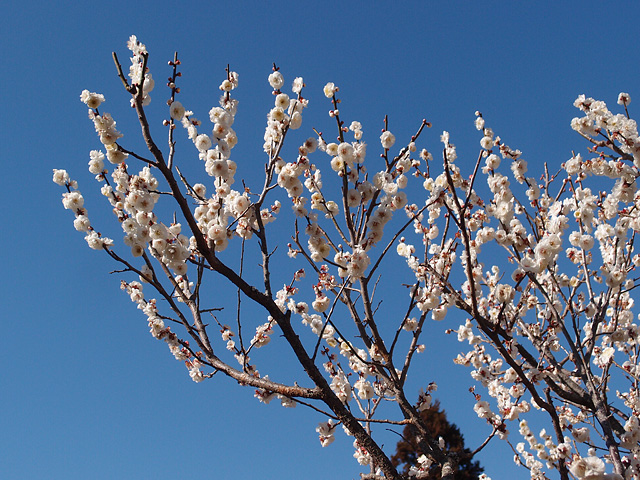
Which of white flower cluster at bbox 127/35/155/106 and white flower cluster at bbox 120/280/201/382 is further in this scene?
white flower cluster at bbox 120/280/201/382

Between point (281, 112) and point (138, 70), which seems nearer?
point (138, 70)

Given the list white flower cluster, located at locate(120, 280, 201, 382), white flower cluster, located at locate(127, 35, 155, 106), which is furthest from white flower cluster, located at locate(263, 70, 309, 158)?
white flower cluster, located at locate(120, 280, 201, 382)

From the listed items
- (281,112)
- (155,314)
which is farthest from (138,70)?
(155,314)

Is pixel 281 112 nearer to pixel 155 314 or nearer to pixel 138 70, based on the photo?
pixel 138 70

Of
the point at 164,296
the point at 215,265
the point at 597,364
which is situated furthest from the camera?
the point at 597,364

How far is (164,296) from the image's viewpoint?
367cm

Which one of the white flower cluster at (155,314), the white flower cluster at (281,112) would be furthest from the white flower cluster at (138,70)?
the white flower cluster at (155,314)

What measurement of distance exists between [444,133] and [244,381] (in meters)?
3.08

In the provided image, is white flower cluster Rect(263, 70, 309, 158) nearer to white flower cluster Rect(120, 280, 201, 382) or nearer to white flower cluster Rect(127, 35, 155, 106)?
white flower cluster Rect(127, 35, 155, 106)

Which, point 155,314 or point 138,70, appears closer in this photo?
point 138,70

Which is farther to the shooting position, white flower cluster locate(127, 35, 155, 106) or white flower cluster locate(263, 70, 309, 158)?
white flower cluster locate(263, 70, 309, 158)

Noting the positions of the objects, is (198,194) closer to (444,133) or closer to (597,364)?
(444,133)

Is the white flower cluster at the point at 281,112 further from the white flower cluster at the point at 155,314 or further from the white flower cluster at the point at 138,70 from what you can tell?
the white flower cluster at the point at 155,314

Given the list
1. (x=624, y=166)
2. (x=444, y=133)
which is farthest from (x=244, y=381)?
(x=624, y=166)
